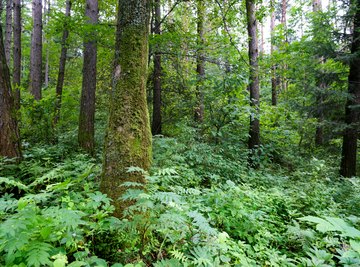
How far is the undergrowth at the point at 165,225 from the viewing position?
190cm

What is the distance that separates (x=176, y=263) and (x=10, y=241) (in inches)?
49.3

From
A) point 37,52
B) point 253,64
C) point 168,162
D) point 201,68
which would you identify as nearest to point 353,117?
point 253,64

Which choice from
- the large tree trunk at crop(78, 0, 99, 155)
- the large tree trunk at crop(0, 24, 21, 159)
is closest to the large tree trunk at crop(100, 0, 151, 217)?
the large tree trunk at crop(0, 24, 21, 159)

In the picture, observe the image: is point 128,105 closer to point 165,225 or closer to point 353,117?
point 165,225

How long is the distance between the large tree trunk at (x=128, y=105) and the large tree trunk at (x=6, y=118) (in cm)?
237

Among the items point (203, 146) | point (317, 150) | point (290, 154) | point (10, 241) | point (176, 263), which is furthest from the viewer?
point (317, 150)

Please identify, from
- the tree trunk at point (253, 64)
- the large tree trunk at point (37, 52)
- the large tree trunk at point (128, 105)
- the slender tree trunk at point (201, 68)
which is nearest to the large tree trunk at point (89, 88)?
the slender tree trunk at point (201, 68)

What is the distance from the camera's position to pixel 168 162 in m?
4.70

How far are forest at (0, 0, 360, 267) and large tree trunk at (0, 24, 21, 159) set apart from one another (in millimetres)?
18

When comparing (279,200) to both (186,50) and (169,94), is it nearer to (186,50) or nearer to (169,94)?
(186,50)

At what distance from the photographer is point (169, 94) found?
9.86 metres

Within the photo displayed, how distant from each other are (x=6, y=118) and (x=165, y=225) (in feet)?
12.2

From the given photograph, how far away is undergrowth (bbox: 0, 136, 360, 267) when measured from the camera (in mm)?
1896

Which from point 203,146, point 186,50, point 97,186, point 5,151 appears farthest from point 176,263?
point 186,50
